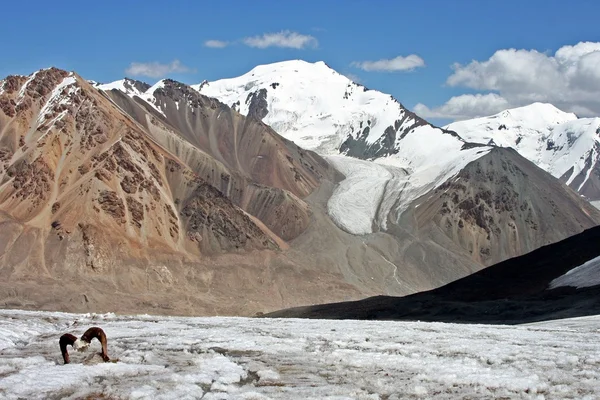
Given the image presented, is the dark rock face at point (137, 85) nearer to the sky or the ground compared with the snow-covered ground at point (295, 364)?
nearer to the sky

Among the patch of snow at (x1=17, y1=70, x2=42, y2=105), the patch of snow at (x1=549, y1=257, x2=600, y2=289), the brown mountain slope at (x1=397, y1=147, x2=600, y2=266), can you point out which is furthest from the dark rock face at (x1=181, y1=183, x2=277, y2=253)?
the patch of snow at (x1=549, y1=257, x2=600, y2=289)

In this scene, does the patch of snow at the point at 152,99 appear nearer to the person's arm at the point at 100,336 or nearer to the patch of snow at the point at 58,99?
the patch of snow at the point at 58,99

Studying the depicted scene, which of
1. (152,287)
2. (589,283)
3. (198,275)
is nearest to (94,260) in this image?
(152,287)

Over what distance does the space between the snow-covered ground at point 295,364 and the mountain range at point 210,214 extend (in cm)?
4868

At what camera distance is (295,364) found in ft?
52.4

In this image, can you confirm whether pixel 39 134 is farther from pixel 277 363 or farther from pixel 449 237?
pixel 277 363

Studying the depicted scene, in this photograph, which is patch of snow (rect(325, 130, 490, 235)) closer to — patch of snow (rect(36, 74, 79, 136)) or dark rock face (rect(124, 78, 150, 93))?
patch of snow (rect(36, 74, 79, 136))

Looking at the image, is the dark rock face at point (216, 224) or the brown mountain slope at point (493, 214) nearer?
the dark rock face at point (216, 224)

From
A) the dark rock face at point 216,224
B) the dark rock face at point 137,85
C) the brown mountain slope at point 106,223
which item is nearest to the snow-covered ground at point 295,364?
the brown mountain slope at point 106,223

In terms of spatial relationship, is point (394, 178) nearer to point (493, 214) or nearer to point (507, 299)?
point (493, 214)

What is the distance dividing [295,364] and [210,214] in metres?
76.5

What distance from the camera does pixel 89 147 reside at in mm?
87812

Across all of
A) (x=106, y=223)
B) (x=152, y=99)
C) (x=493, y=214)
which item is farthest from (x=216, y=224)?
(x=152, y=99)

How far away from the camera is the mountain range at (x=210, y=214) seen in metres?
75.4
